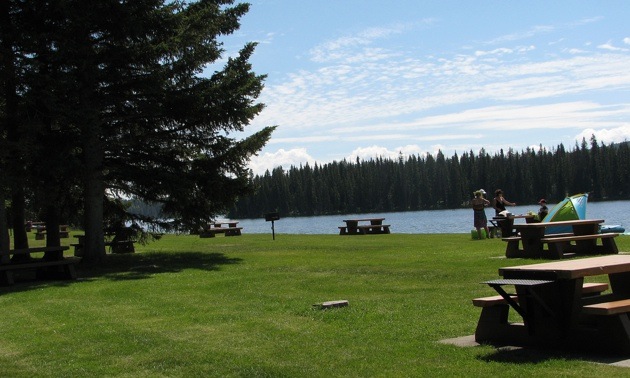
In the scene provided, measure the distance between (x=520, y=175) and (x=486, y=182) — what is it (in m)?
6.60

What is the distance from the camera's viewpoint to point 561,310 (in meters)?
6.91

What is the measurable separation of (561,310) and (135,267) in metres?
14.4

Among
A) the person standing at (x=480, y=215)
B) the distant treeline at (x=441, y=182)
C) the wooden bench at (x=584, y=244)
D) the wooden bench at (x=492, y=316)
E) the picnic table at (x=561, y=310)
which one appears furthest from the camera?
the distant treeline at (x=441, y=182)

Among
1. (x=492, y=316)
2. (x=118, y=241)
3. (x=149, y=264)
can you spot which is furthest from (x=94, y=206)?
(x=492, y=316)

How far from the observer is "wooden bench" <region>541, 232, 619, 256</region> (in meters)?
16.0

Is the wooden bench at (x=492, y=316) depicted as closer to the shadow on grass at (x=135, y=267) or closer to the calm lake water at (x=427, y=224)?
the shadow on grass at (x=135, y=267)

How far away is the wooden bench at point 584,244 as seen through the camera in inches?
629

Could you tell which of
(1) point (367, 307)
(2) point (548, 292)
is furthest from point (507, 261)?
(2) point (548, 292)

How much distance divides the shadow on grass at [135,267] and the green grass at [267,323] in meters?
0.16

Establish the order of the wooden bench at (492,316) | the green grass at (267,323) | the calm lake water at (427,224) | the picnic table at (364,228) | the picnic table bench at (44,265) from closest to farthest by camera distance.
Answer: the green grass at (267,323)
the wooden bench at (492,316)
the picnic table bench at (44,265)
the picnic table at (364,228)
the calm lake water at (427,224)

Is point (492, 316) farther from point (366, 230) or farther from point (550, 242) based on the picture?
point (366, 230)

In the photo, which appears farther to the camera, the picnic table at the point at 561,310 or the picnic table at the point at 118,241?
the picnic table at the point at 118,241

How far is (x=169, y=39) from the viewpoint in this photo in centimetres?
1948

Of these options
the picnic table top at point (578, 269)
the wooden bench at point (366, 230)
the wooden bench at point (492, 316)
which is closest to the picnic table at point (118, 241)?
the wooden bench at point (366, 230)
